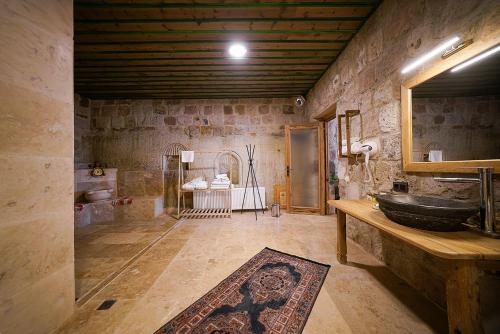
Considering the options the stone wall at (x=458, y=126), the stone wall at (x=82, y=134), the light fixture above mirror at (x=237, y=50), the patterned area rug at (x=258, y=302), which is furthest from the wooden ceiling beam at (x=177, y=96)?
the patterned area rug at (x=258, y=302)

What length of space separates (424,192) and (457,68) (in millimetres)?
989

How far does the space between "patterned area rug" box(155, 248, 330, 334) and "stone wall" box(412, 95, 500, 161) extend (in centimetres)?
158

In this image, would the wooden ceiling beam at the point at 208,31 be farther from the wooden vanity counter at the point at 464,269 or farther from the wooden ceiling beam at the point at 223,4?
the wooden vanity counter at the point at 464,269

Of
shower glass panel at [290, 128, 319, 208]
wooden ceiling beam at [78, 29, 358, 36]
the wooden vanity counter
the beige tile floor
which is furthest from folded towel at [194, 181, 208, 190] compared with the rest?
the wooden vanity counter

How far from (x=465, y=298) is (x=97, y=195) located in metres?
5.29

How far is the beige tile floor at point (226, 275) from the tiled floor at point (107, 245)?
0.72 feet

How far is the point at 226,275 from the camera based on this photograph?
1.88m

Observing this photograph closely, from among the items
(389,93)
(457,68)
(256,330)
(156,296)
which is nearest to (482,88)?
(457,68)

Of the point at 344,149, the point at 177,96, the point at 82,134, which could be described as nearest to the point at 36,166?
the point at 344,149

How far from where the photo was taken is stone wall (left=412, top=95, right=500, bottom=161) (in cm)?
116

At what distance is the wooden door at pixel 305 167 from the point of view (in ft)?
13.2

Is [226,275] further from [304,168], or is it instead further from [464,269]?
[304,168]

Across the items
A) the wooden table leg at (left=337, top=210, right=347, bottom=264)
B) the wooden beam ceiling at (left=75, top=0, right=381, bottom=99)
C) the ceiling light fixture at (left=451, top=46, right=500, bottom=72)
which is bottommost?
the wooden table leg at (left=337, top=210, right=347, bottom=264)

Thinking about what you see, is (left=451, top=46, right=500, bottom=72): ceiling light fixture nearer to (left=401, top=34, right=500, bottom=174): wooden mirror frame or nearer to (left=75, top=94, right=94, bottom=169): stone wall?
(left=401, top=34, right=500, bottom=174): wooden mirror frame
